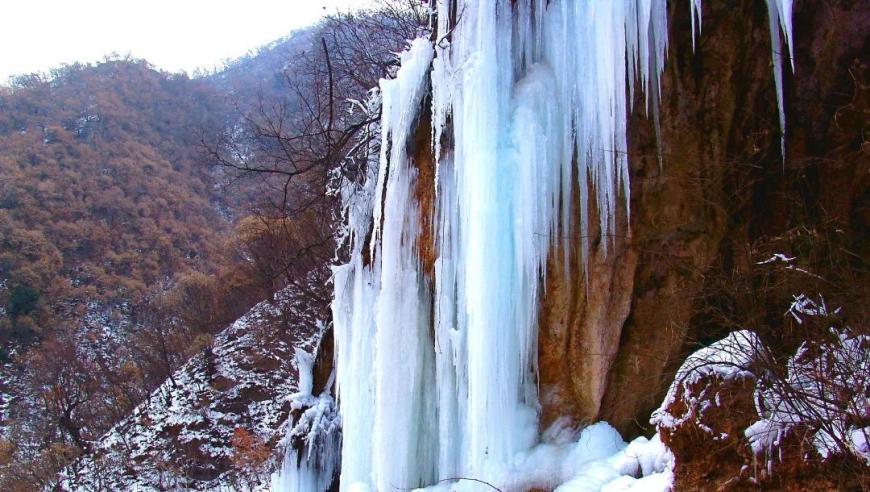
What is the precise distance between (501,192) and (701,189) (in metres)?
1.34

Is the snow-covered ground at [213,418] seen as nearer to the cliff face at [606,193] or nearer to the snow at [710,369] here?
the cliff face at [606,193]

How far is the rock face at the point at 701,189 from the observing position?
3.47m

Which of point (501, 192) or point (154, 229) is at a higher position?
point (154, 229)

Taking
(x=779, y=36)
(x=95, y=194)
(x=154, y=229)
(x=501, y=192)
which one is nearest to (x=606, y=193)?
(x=501, y=192)

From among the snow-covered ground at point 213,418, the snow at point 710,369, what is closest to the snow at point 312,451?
the snow at point 710,369

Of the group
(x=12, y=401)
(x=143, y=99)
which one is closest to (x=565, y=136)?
(x=12, y=401)

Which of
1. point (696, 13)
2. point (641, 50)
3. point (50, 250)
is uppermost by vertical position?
point (50, 250)

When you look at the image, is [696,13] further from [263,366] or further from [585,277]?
[263,366]

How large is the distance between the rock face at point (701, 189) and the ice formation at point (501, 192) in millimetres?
179

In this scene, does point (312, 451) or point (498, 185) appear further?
point (312, 451)

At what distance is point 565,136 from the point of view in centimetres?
356

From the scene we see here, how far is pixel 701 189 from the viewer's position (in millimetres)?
3658

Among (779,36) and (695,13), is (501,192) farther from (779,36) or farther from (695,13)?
(779,36)

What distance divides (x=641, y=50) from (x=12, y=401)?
27.5 m
